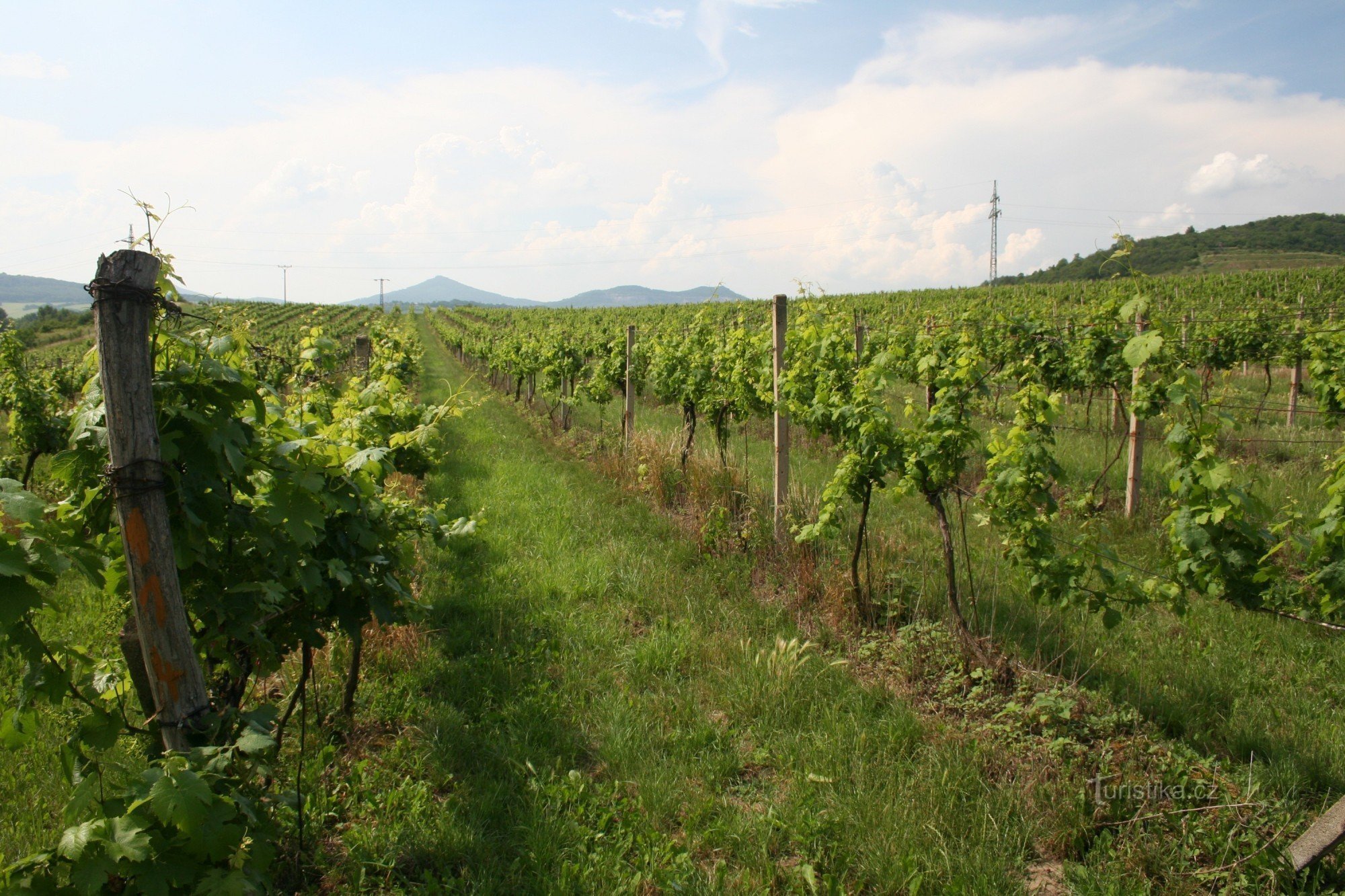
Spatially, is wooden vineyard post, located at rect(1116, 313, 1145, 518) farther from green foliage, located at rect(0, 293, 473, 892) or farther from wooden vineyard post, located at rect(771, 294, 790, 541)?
green foliage, located at rect(0, 293, 473, 892)

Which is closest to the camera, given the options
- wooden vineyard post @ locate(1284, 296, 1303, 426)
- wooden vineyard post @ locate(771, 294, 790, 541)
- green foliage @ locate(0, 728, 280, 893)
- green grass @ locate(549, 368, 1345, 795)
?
green foliage @ locate(0, 728, 280, 893)

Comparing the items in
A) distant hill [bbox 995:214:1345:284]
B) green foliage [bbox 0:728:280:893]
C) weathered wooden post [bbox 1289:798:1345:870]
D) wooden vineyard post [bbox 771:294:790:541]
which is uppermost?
distant hill [bbox 995:214:1345:284]

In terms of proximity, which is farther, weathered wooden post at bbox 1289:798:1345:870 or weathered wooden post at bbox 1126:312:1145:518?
weathered wooden post at bbox 1126:312:1145:518

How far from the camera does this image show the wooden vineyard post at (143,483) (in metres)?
1.86

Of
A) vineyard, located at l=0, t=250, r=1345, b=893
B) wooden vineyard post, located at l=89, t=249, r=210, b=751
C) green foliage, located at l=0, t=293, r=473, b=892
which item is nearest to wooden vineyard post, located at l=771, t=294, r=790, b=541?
vineyard, located at l=0, t=250, r=1345, b=893

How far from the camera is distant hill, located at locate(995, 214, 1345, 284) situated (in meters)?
58.9

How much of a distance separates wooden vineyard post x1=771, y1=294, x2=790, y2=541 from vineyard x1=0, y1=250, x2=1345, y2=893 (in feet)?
0.15

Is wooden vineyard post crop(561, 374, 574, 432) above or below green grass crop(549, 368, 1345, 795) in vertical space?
above

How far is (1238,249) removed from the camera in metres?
67.8

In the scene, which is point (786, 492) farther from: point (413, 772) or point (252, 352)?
point (252, 352)

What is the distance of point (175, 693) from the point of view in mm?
1982

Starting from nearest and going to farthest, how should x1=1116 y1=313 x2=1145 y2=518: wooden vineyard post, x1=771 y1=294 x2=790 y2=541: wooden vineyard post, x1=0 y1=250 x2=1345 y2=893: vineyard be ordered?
x1=0 y1=250 x2=1345 y2=893: vineyard < x1=771 y1=294 x2=790 y2=541: wooden vineyard post < x1=1116 y1=313 x2=1145 y2=518: wooden vineyard post

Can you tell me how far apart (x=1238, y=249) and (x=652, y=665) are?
86441mm

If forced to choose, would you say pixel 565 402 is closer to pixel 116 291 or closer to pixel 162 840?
pixel 116 291
